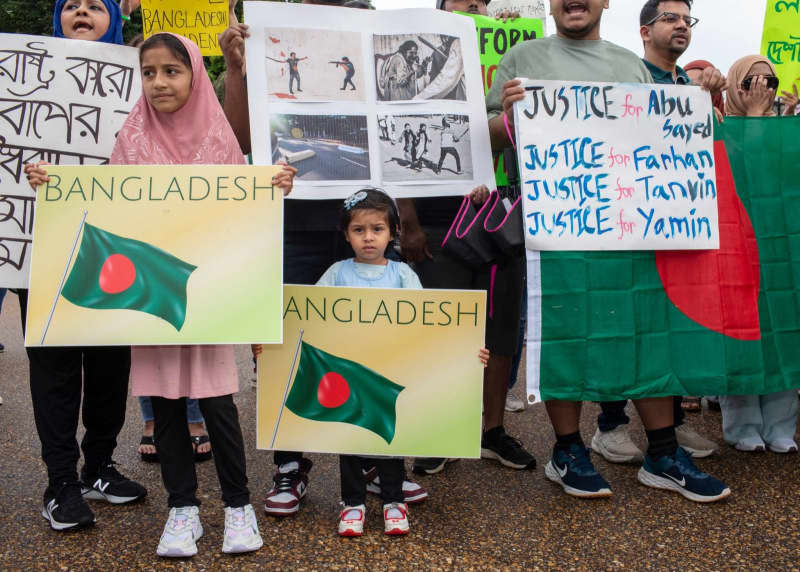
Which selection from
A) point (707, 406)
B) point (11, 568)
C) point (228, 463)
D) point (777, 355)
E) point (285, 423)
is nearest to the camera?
point (11, 568)

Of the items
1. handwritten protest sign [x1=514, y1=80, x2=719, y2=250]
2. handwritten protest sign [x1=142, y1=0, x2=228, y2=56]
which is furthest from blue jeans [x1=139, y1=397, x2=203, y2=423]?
handwritten protest sign [x1=142, y1=0, x2=228, y2=56]

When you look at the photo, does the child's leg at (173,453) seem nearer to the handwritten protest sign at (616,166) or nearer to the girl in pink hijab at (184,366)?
the girl in pink hijab at (184,366)

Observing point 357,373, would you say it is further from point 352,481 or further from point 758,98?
point 758,98

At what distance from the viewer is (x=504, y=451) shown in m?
3.29

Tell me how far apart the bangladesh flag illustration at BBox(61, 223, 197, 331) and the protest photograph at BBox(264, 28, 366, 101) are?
→ 0.83 metres

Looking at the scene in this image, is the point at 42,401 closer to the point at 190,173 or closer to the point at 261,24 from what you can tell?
the point at 190,173

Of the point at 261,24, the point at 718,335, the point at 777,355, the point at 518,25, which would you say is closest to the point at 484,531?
the point at 718,335

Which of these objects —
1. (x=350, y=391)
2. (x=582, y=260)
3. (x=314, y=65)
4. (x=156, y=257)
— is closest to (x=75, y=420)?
(x=156, y=257)

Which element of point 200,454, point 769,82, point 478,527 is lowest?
point 478,527

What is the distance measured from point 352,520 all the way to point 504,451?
97cm

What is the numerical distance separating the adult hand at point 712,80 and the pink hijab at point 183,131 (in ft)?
6.11

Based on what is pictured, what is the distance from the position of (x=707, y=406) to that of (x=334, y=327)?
8.64 feet

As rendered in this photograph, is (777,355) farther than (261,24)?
Yes

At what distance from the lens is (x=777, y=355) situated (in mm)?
3102
